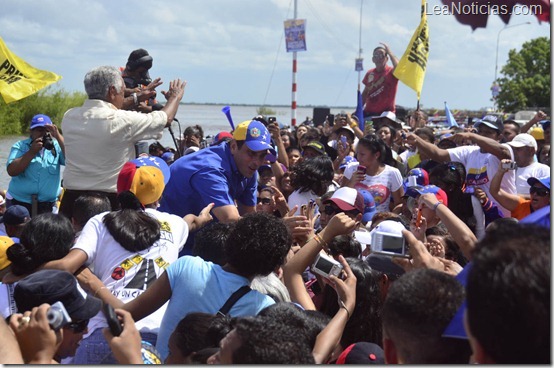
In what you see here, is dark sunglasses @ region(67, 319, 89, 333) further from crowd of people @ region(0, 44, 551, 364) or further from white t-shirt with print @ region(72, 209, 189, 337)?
white t-shirt with print @ region(72, 209, 189, 337)

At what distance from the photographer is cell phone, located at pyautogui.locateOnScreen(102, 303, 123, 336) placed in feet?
7.51

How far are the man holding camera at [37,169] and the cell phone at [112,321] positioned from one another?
4589 millimetres

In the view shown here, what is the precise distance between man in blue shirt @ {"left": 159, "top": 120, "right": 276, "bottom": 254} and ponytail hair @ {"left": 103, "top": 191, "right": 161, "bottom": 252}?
81 centimetres

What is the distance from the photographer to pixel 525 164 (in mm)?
6125

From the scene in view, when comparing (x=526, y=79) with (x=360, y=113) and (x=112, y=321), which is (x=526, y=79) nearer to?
(x=360, y=113)

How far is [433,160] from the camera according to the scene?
7027 mm

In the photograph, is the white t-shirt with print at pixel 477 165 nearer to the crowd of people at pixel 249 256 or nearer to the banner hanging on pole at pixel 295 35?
the crowd of people at pixel 249 256

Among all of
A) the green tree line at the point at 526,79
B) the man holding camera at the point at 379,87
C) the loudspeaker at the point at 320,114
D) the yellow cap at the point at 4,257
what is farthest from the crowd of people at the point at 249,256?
the green tree line at the point at 526,79

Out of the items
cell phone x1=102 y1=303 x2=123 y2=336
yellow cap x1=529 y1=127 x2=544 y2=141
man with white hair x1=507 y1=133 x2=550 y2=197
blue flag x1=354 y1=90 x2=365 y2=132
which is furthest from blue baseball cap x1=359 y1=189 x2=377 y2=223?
blue flag x1=354 y1=90 x2=365 y2=132

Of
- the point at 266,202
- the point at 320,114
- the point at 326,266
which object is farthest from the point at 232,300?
the point at 320,114

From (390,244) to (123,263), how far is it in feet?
4.30

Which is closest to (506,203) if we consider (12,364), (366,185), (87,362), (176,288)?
(366,185)

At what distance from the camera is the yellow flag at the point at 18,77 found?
642 centimetres

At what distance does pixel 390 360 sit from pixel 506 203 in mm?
3578
